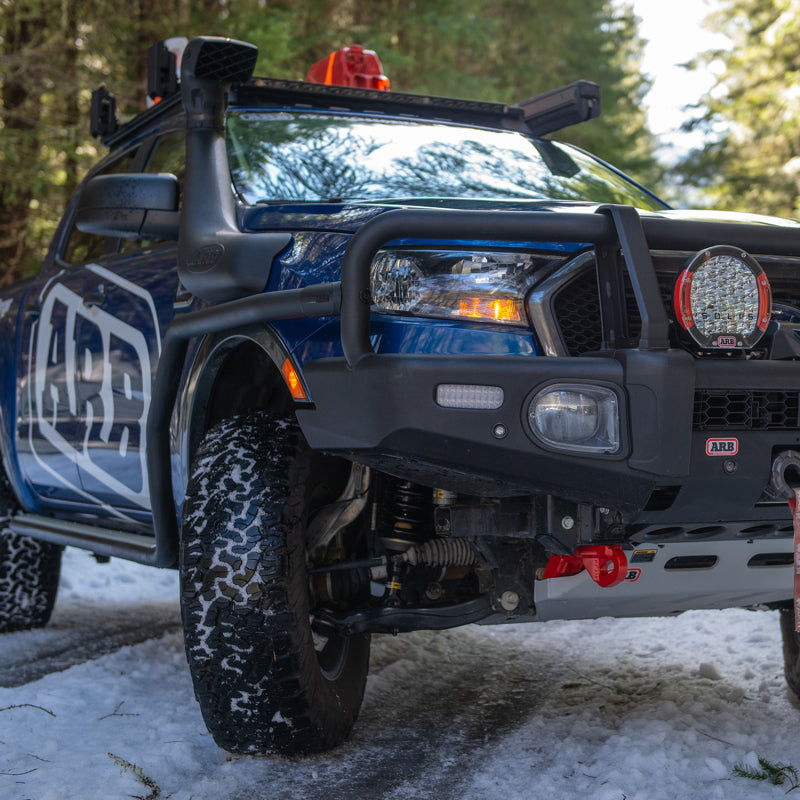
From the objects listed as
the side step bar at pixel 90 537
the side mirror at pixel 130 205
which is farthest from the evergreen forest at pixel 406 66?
the side mirror at pixel 130 205

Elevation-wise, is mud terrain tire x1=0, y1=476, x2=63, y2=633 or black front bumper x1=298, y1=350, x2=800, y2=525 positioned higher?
black front bumper x1=298, y1=350, x2=800, y2=525

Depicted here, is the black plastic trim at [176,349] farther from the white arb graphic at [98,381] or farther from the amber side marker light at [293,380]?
the white arb graphic at [98,381]

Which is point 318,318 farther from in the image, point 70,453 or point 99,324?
point 70,453

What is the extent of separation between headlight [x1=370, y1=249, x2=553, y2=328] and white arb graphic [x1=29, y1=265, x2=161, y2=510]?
49.3 inches

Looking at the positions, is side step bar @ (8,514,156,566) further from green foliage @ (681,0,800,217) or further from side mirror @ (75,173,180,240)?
green foliage @ (681,0,800,217)

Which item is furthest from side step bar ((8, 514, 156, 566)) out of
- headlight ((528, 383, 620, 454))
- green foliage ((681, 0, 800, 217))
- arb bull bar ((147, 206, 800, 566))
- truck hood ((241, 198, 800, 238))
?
green foliage ((681, 0, 800, 217))

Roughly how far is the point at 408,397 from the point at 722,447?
28.3 inches

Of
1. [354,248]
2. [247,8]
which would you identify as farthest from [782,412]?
[247,8]

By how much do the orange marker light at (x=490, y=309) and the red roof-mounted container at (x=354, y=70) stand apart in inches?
125

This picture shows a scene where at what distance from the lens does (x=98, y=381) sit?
3.96 meters

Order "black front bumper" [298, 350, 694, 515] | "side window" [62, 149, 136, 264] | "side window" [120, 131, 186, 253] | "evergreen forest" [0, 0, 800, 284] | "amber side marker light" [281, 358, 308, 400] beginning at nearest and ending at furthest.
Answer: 1. "black front bumper" [298, 350, 694, 515]
2. "amber side marker light" [281, 358, 308, 400]
3. "side window" [120, 131, 186, 253]
4. "side window" [62, 149, 136, 264]
5. "evergreen forest" [0, 0, 800, 284]

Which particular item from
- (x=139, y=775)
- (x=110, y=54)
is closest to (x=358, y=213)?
(x=139, y=775)

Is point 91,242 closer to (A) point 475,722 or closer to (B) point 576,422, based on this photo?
(A) point 475,722

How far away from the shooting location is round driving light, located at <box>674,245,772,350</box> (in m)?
2.44
